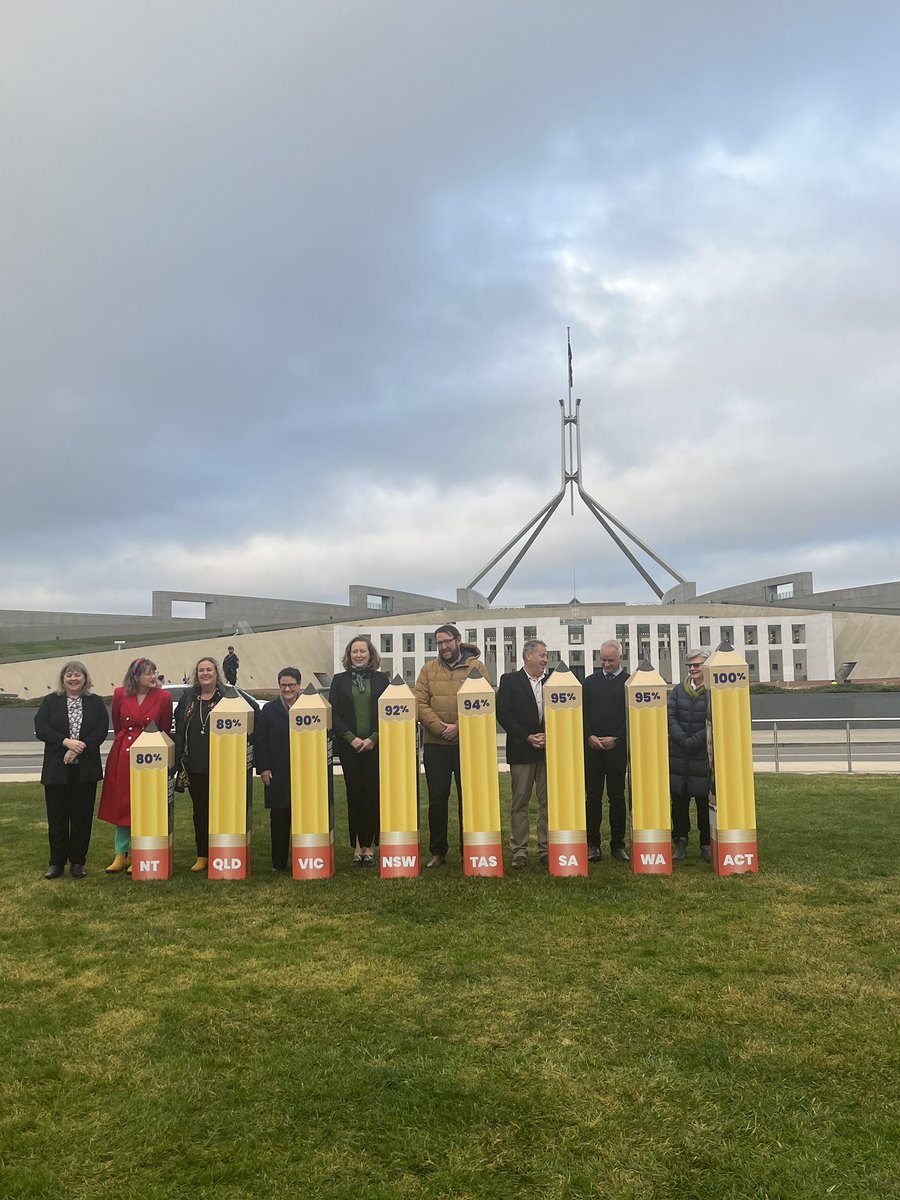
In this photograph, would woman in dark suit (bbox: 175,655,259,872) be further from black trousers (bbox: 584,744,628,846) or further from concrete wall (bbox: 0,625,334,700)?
concrete wall (bbox: 0,625,334,700)

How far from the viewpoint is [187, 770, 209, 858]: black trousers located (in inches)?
257

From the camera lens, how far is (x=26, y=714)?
72.8 ft

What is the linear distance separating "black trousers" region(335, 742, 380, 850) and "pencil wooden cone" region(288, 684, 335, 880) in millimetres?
370

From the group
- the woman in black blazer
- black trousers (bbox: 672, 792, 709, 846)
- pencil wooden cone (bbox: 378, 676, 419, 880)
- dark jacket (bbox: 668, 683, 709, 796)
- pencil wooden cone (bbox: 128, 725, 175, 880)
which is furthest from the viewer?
black trousers (bbox: 672, 792, 709, 846)

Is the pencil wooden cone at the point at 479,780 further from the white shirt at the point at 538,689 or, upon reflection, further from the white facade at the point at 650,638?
the white facade at the point at 650,638

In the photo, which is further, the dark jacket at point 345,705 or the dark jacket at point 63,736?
the dark jacket at point 345,705

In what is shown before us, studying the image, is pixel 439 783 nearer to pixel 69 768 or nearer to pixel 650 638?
pixel 69 768

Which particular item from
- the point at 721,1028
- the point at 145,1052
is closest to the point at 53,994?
the point at 145,1052

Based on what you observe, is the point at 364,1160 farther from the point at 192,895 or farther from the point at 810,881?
the point at 810,881

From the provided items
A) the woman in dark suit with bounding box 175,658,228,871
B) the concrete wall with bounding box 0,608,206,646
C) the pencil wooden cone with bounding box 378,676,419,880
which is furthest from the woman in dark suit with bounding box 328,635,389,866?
the concrete wall with bounding box 0,608,206,646

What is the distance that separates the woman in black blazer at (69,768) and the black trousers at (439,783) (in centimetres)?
243

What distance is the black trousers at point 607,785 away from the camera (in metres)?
6.55

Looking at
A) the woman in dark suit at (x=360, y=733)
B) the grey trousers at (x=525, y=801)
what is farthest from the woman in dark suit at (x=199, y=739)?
the grey trousers at (x=525, y=801)

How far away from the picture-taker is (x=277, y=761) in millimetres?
6469
